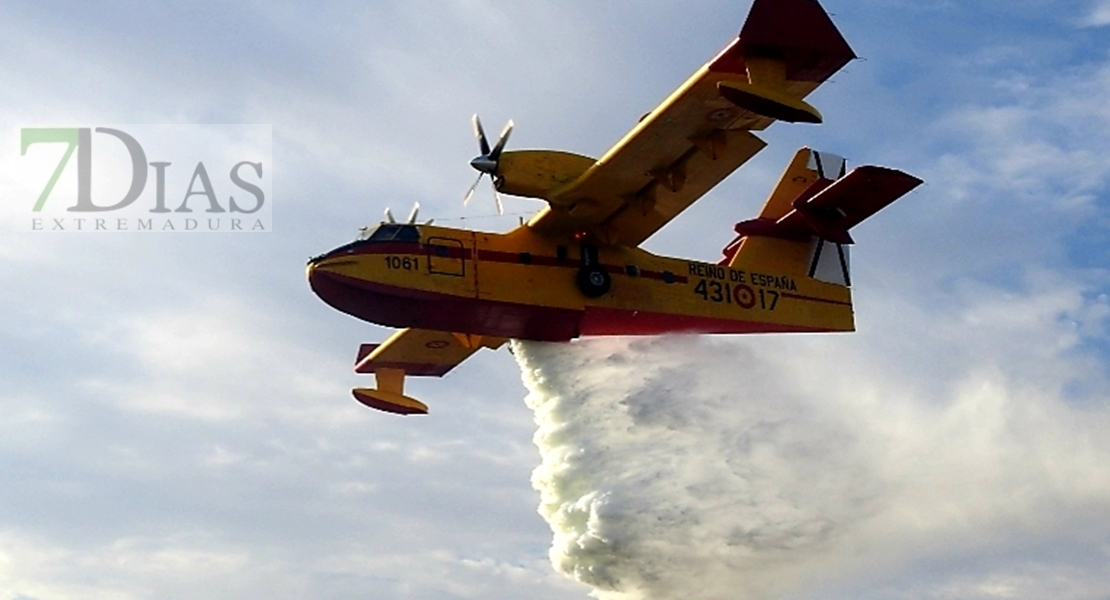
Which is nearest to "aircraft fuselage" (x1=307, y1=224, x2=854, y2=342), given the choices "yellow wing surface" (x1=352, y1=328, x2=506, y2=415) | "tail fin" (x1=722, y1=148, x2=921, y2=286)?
"tail fin" (x1=722, y1=148, x2=921, y2=286)

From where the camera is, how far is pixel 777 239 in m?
23.0

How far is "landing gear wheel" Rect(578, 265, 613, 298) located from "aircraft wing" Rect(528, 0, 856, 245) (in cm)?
65

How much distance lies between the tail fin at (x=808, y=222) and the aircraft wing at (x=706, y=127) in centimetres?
225

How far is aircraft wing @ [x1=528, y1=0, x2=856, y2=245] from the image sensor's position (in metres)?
17.3

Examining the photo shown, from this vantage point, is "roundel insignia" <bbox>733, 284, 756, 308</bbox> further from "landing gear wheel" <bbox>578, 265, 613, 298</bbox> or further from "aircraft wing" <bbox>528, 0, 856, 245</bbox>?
"landing gear wheel" <bbox>578, 265, 613, 298</bbox>

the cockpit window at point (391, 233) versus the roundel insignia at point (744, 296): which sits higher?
the cockpit window at point (391, 233)

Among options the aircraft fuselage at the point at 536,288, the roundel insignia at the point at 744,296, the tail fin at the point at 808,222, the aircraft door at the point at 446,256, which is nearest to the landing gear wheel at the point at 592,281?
the aircraft fuselage at the point at 536,288

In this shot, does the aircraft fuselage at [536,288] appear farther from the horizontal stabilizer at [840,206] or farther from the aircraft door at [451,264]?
the horizontal stabilizer at [840,206]

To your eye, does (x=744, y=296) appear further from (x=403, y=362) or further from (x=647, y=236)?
(x=403, y=362)

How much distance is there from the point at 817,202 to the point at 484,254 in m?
5.34

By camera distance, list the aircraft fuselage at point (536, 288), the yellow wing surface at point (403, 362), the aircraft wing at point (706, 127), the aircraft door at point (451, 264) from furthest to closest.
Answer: the yellow wing surface at point (403, 362) < the aircraft door at point (451, 264) < the aircraft fuselage at point (536, 288) < the aircraft wing at point (706, 127)

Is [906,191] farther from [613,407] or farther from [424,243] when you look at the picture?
[424,243]

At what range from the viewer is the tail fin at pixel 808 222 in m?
21.3

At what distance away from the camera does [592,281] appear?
68.1ft
